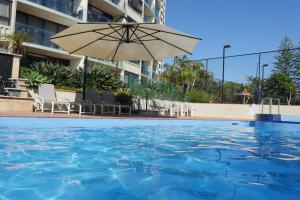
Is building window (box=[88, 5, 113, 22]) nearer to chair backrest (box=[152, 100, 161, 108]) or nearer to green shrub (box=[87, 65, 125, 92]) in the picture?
green shrub (box=[87, 65, 125, 92])

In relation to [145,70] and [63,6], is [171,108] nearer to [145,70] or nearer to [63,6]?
[63,6]

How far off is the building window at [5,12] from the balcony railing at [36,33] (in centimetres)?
119

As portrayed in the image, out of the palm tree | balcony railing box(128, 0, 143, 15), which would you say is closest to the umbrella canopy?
the palm tree

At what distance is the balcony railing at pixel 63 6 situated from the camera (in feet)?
68.7

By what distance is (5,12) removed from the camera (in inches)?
708

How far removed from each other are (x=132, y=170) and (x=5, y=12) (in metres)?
16.8

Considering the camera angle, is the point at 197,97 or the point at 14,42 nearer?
the point at 14,42

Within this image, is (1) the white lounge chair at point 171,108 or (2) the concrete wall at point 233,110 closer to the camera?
(1) the white lounge chair at point 171,108

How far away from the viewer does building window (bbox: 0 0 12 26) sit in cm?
1783

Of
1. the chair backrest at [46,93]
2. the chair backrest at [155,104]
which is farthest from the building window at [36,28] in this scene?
the chair backrest at [46,93]

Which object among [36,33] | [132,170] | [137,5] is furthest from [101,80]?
[137,5]

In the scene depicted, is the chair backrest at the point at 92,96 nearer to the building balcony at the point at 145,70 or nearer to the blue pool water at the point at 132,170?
the blue pool water at the point at 132,170

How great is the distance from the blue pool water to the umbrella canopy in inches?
169

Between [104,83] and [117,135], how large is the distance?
8.78 meters
